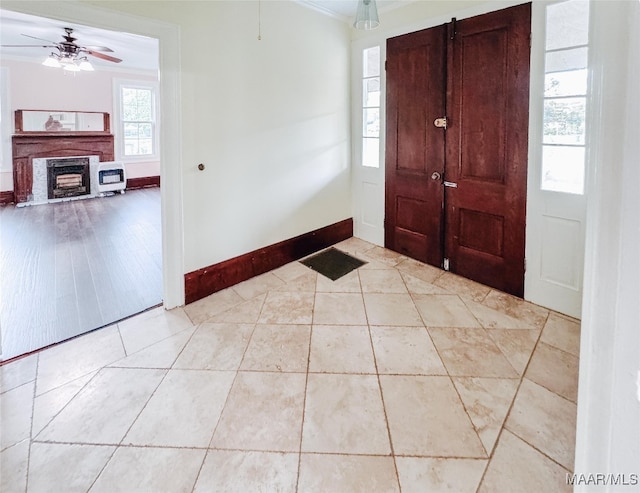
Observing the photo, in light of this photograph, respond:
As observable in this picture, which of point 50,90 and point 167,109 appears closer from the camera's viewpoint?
point 167,109

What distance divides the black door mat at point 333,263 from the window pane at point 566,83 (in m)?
2.14

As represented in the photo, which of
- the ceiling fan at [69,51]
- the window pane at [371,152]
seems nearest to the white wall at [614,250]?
the window pane at [371,152]

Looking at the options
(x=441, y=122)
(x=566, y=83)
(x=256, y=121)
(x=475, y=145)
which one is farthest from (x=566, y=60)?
(x=256, y=121)

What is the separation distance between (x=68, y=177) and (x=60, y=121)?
1087mm

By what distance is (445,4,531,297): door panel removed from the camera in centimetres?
288

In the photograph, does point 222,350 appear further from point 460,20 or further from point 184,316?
point 460,20

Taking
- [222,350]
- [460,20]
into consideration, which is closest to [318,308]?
[222,350]

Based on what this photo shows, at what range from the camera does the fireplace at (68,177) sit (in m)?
7.27

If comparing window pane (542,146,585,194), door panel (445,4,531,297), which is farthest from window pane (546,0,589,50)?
window pane (542,146,585,194)

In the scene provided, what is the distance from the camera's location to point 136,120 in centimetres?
855

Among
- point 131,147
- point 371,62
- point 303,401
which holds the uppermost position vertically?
point 371,62

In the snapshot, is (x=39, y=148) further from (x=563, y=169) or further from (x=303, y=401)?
(x=563, y=169)

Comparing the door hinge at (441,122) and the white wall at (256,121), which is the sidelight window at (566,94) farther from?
the white wall at (256,121)

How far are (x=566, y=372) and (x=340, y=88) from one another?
11.2 feet
